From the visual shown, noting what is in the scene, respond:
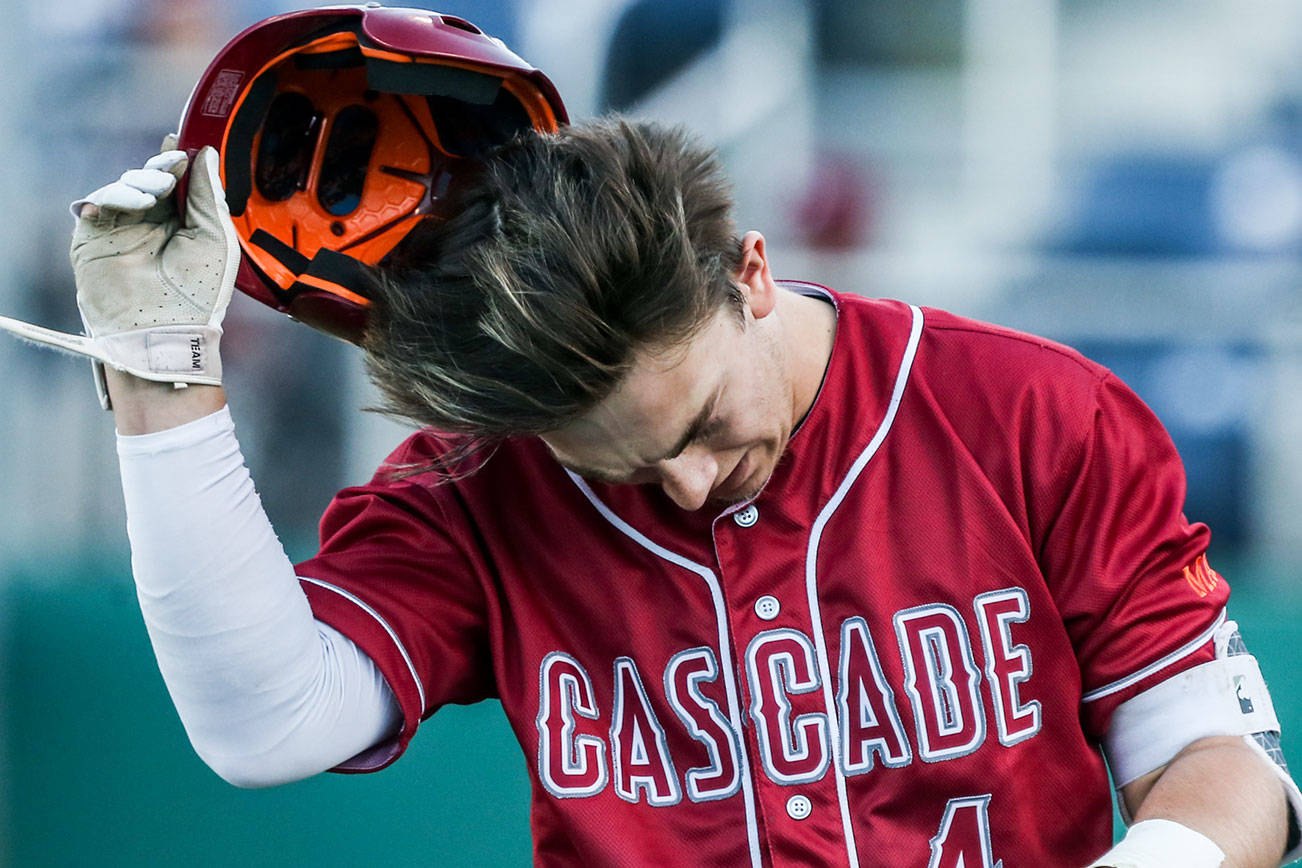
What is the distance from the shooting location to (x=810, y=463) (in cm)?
128

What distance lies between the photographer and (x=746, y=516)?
1.27 m

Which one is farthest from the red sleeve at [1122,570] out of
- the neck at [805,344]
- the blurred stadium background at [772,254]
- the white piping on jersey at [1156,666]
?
the blurred stadium background at [772,254]

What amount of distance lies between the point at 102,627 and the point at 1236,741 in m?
1.97

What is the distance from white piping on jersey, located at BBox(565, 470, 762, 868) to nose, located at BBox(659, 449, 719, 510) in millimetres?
128

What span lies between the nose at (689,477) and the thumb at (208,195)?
411 millimetres

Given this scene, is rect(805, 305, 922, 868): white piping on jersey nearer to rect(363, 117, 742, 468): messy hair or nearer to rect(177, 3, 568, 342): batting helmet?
rect(363, 117, 742, 468): messy hair

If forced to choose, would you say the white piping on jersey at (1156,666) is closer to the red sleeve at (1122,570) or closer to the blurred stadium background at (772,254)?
the red sleeve at (1122,570)

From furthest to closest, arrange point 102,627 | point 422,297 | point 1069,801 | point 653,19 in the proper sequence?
point 653,19 < point 102,627 < point 1069,801 < point 422,297

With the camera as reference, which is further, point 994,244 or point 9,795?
point 994,244

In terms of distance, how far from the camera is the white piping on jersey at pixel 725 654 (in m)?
1.24

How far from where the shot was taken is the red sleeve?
1195mm

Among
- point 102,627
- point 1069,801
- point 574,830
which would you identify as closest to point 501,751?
point 102,627

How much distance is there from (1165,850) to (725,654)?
0.40 meters

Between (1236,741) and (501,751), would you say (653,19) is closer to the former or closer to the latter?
(501,751)
